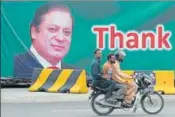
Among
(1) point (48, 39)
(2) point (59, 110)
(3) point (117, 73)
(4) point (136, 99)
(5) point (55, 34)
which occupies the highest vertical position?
(5) point (55, 34)

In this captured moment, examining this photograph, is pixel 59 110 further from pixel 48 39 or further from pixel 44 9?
pixel 44 9

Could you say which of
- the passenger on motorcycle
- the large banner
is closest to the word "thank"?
the large banner

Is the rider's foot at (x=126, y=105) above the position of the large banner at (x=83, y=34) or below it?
below

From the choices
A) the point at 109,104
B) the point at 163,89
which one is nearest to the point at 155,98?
the point at 109,104

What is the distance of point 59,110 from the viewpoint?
49.5ft

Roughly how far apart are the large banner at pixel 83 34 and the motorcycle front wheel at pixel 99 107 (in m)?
6.16

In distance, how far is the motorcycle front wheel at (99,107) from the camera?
14.0m

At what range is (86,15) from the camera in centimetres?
2017

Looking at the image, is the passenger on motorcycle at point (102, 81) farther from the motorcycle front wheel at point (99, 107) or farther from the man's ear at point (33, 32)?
the man's ear at point (33, 32)

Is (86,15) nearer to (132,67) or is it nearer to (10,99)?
(132,67)

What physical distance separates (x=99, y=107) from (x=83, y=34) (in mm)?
6477

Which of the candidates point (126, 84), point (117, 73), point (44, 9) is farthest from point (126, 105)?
point (44, 9)

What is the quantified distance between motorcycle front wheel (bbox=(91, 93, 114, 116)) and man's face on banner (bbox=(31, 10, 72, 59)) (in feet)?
20.9

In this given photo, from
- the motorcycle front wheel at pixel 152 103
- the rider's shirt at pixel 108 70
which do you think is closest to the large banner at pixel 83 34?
the motorcycle front wheel at pixel 152 103
